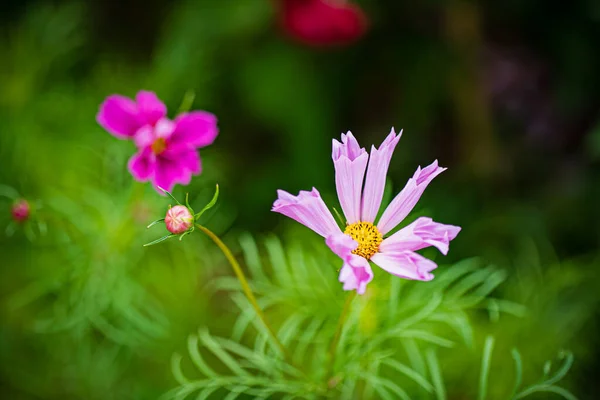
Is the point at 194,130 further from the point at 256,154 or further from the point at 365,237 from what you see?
the point at 256,154

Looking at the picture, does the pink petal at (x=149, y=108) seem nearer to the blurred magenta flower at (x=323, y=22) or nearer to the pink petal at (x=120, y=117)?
Answer: the pink petal at (x=120, y=117)

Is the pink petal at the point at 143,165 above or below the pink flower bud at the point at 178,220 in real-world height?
below

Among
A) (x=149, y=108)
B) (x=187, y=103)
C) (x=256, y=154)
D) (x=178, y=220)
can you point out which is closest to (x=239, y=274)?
(x=178, y=220)

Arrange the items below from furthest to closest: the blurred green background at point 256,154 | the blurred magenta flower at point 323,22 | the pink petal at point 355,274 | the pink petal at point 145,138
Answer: the blurred magenta flower at point 323,22
the blurred green background at point 256,154
the pink petal at point 145,138
the pink petal at point 355,274

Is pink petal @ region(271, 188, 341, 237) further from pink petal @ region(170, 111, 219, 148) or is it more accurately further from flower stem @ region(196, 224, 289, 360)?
pink petal @ region(170, 111, 219, 148)

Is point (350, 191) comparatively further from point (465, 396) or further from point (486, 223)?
point (486, 223)

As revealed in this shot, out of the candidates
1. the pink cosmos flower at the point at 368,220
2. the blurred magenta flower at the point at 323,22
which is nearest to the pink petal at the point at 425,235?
the pink cosmos flower at the point at 368,220

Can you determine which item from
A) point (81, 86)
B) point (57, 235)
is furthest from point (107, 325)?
point (81, 86)
